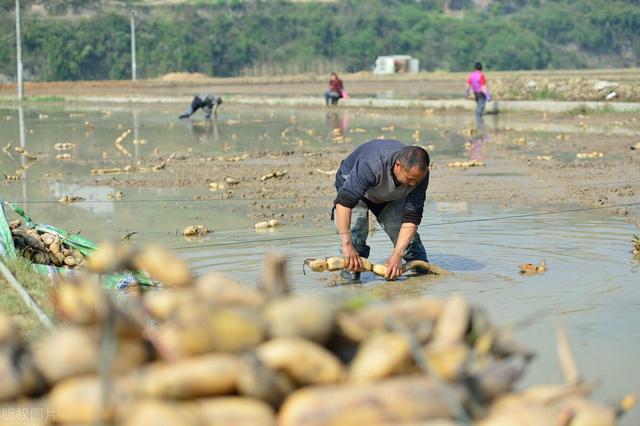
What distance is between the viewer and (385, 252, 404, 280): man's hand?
819cm

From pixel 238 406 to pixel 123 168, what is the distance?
45.0 ft

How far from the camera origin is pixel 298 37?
80500 mm

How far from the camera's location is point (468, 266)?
9.42 m

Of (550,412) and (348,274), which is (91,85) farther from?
(550,412)

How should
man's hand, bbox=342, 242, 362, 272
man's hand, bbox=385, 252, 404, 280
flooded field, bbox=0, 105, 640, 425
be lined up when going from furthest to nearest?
man's hand, bbox=385, 252, 404, 280, man's hand, bbox=342, 242, 362, 272, flooded field, bbox=0, 105, 640, 425

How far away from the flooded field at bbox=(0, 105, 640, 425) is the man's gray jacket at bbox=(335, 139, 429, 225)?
29.8 inches

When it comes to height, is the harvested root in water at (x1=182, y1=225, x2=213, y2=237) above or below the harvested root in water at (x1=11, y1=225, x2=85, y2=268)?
below

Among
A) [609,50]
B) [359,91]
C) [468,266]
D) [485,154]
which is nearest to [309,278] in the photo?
[468,266]

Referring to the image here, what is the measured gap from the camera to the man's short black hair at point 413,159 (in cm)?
741

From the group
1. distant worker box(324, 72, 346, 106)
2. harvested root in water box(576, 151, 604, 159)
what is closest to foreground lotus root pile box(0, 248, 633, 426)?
harvested root in water box(576, 151, 604, 159)

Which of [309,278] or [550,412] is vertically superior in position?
[550,412]

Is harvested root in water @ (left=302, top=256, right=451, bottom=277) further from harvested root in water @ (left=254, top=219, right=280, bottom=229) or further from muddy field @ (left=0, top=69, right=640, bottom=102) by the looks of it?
muddy field @ (left=0, top=69, right=640, bottom=102)

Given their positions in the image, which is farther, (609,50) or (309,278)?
(609,50)

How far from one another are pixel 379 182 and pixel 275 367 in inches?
180
